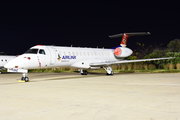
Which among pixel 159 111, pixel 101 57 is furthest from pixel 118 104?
pixel 101 57

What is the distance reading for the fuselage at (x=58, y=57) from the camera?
48.5 ft

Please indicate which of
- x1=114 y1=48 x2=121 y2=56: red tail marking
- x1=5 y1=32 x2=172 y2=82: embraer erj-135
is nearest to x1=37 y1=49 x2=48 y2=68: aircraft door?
x1=5 y1=32 x2=172 y2=82: embraer erj-135

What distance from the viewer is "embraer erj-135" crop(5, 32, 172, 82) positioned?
48.1ft

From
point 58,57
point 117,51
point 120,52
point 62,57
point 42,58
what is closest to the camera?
point 42,58

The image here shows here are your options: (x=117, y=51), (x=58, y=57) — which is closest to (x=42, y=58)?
(x=58, y=57)

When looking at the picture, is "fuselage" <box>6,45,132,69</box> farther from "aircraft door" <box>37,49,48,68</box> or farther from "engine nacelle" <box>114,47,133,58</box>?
"engine nacelle" <box>114,47,133,58</box>

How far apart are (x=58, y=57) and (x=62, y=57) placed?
46cm

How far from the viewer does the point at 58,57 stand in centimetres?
1716

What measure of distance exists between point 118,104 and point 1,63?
25637 mm

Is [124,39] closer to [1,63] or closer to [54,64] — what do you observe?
[54,64]

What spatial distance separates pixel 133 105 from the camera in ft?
20.3

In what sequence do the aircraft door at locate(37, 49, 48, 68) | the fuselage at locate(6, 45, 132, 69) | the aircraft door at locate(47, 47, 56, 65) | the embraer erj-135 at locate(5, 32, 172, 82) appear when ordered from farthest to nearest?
the aircraft door at locate(47, 47, 56, 65), the aircraft door at locate(37, 49, 48, 68), the fuselage at locate(6, 45, 132, 69), the embraer erj-135 at locate(5, 32, 172, 82)

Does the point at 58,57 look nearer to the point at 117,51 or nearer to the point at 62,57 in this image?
the point at 62,57

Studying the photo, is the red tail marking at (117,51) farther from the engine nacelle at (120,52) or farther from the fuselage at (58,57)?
the fuselage at (58,57)
